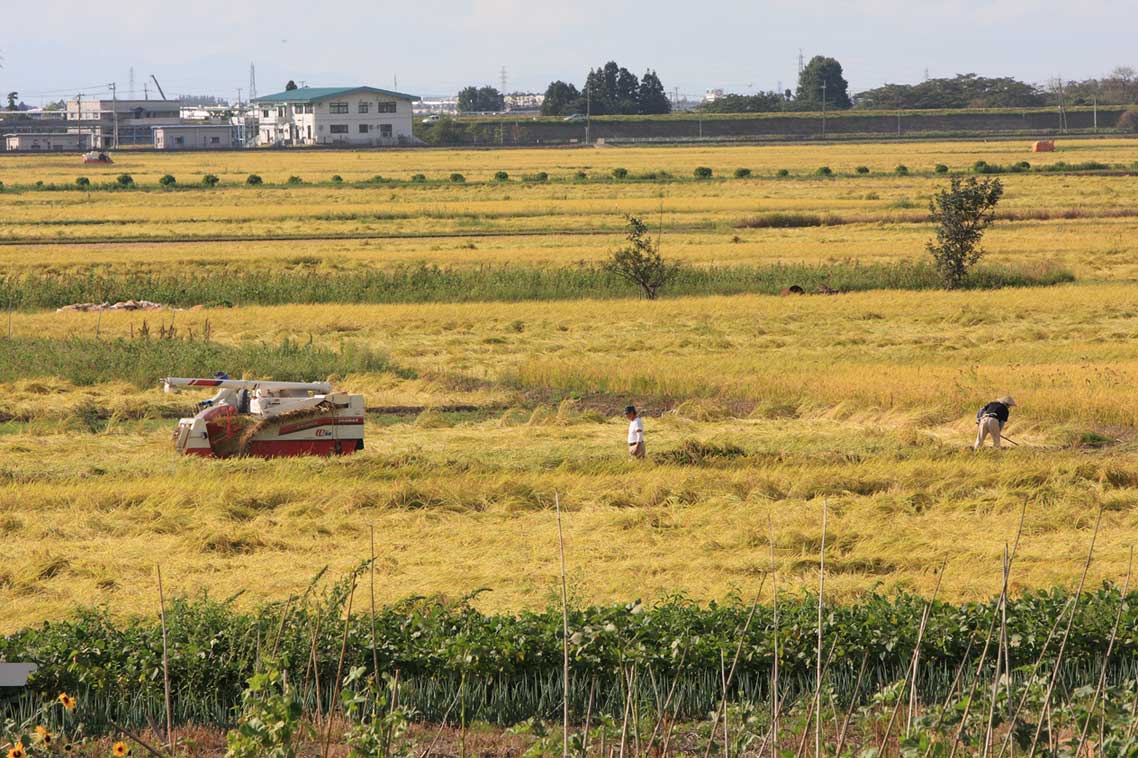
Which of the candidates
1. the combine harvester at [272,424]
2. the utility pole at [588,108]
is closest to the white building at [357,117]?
the utility pole at [588,108]

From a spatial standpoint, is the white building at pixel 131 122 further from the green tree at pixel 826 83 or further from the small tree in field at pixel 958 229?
the small tree in field at pixel 958 229

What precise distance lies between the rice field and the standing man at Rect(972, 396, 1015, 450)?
1.63 feet

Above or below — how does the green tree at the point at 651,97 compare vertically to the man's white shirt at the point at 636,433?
above

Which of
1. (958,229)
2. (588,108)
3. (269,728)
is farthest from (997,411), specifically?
(588,108)

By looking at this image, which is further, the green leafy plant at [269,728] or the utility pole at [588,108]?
the utility pole at [588,108]

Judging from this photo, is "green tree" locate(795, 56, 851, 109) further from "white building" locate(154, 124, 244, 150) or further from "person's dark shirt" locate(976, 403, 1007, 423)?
"person's dark shirt" locate(976, 403, 1007, 423)

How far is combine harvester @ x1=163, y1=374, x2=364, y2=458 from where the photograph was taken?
18281 millimetres

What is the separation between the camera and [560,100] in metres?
169

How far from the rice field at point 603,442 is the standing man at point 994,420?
50cm

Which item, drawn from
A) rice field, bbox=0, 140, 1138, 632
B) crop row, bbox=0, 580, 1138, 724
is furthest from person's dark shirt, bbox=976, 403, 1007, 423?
crop row, bbox=0, 580, 1138, 724

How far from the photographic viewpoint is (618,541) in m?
14.7

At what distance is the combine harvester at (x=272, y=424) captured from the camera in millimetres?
18281

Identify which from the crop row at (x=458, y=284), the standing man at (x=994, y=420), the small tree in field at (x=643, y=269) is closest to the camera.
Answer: the standing man at (x=994, y=420)

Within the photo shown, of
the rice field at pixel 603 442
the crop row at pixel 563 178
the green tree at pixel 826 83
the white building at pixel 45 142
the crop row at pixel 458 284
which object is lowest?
the rice field at pixel 603 442
